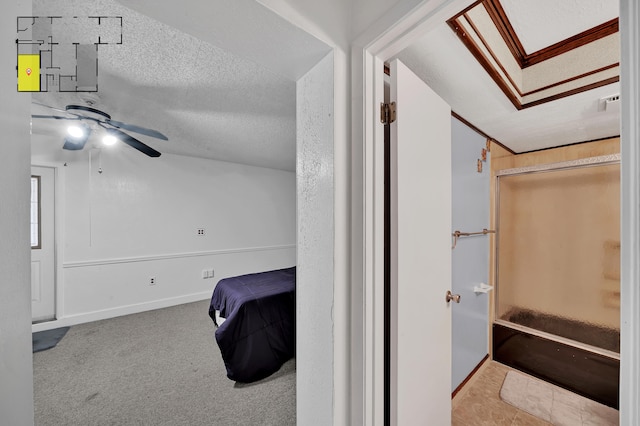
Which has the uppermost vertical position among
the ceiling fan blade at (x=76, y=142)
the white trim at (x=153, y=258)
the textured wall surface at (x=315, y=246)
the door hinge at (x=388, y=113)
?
the ceiling fan blade at (x=76, y=142)

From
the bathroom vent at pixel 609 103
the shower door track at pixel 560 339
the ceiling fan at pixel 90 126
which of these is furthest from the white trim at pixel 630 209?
the ceiling fan at pixel 90 126

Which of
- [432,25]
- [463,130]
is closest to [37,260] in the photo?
[432,25]

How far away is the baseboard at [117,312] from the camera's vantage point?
2935mm

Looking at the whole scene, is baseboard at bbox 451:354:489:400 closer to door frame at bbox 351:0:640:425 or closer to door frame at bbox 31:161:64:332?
door frame at bbox 351:0:640:425

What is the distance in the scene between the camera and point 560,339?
2141 millimetres

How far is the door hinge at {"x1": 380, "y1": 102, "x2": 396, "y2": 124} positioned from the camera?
40.1 inches

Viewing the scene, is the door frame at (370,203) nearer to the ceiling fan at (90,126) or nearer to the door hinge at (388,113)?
the door hinge at (388,113)

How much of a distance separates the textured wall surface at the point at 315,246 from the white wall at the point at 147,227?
3366mm

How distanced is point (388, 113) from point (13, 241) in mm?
1097

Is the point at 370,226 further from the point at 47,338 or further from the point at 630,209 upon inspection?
the point at 47,338

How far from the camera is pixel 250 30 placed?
33.5 inches

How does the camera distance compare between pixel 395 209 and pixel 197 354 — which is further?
pixel 197 354

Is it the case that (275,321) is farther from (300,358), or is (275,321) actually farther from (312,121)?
(312,121)

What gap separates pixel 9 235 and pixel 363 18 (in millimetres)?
1183
